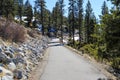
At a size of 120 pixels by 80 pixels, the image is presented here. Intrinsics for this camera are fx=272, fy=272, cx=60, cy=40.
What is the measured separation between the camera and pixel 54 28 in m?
113

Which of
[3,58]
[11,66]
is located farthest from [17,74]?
[3,58]

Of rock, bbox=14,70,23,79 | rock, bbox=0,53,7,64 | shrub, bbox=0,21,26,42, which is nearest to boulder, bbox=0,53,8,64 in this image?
rock, bbox=0,53,7,64

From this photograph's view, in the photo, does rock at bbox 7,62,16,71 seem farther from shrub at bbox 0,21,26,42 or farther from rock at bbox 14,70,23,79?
shrub at bbox 0,21,26,42

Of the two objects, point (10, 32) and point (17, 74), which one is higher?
point (10, 32)

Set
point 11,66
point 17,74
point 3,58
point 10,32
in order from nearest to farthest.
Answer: point 17,74 < point 11,66 < point 3,58 < point 10,32

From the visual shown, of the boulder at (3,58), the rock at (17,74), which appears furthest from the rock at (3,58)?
the rock at (17,74)

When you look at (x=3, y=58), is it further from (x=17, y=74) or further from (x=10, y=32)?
(x=10, y=32)

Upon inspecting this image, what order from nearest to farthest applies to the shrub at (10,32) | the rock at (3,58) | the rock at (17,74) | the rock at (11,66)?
the rock at (17,74), the rock at (11,66), the rock at (3,58), the shrub at (10,32)

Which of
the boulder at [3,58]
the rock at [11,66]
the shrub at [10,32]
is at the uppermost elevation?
the shrub at [10,32]

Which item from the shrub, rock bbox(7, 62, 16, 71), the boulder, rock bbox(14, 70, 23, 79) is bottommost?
rock bbox(14, 70, 23, 79)

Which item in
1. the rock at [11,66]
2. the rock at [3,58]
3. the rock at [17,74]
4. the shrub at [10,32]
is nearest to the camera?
the rock at [17,74]

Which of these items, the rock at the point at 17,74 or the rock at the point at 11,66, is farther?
the rock at the point at 11,66

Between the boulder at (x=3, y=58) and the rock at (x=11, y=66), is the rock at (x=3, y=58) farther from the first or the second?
the rock at (x=11, y=66)

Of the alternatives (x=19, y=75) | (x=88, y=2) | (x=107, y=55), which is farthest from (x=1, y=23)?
(x=88, y=2)
